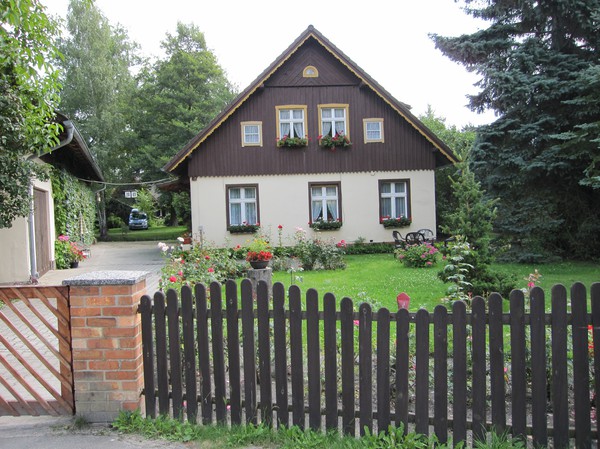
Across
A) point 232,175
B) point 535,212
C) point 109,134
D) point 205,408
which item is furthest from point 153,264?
point 109,134

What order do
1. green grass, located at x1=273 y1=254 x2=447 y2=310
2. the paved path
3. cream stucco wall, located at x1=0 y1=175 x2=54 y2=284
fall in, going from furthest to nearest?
cream stucco wall, located at x1=0 y1=175 x2=54 y2=284, green grass, located at x1=273 y1=254 x2=447 y2=310, the paved path

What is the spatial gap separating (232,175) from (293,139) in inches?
105

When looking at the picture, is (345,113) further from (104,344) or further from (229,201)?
(104,344)

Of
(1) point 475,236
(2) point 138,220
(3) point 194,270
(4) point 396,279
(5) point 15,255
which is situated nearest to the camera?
(3) point 194,270

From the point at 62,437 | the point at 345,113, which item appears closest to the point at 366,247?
the point at 345,113

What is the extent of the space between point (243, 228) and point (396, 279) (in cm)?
829

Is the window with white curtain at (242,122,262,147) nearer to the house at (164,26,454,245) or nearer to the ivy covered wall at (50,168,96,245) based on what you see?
the house at (164,26,454,245)

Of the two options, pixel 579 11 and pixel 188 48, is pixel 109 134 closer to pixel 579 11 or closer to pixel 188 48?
pixel 188 48

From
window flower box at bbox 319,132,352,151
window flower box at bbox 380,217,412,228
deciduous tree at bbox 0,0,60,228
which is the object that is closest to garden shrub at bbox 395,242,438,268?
window flower box at bbox 380,217,412,228

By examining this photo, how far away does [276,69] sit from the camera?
1769 centimetres

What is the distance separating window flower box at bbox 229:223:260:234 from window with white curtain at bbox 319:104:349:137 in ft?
14.5

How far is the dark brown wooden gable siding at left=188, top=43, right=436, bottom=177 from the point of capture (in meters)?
17.9

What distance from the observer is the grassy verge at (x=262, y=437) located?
3.11 m

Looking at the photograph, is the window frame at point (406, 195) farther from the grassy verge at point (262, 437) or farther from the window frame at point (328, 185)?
the grassy verge at point (262, 437)
